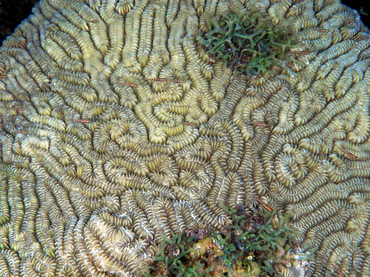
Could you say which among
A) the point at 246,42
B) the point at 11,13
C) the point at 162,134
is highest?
the point at 246,42

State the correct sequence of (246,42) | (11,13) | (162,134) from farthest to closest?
(11,13) → (246,42) → (162,134)

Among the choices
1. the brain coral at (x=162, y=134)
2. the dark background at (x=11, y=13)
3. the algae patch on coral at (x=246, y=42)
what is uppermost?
the algae patch on coral at (x=246, y=42)

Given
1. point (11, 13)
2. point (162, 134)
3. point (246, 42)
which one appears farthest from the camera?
point (11, 13)

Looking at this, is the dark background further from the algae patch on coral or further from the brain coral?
the algae patch on coral

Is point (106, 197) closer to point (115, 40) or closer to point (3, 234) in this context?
point (3, 234)

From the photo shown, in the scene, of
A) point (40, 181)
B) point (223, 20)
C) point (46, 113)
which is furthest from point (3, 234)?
point (223, 20)

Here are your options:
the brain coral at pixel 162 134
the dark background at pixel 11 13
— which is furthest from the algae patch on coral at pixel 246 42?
the dark background at pixel 11 13

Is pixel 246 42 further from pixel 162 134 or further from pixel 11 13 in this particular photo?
pixel 11 13

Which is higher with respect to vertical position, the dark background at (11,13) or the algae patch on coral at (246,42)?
the algae patch on coral at (246,42)

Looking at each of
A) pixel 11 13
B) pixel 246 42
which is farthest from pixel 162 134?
pixel 11 13

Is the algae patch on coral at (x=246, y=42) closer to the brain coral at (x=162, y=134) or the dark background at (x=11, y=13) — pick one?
the brain coral at (x=162, y=134)
